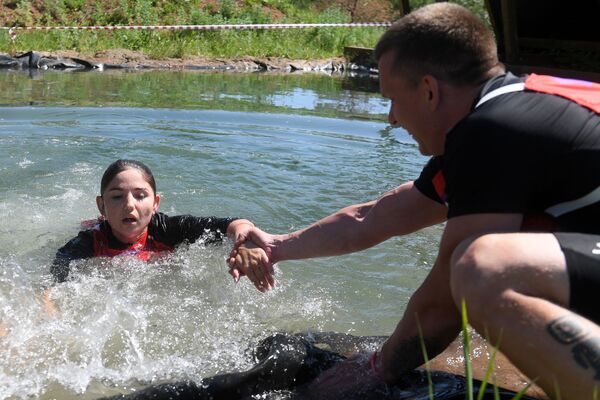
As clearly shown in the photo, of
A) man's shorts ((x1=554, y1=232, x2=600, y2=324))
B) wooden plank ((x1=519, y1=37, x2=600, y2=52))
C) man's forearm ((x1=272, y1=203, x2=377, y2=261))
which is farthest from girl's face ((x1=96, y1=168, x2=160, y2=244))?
wooden plank ((x1=519, y1=37, x2=600, y2=52))

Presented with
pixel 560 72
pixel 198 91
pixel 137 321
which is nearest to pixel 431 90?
pixel 137 321

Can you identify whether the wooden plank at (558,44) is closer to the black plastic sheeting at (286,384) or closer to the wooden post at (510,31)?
the wooden post at (510,31)

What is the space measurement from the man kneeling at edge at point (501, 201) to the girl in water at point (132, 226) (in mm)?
1862

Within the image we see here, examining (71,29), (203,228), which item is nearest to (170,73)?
(71,29)

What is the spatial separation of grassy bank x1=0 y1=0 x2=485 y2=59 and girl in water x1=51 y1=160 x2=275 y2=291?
51.0 feet

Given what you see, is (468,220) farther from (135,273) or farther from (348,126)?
(348,126)

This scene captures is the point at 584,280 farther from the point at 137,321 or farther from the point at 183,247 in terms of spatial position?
the point at 183,247

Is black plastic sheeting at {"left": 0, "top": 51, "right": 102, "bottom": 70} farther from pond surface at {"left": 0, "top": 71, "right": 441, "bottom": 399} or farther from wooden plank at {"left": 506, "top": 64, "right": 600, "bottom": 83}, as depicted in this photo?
wooden plank at {"left": 506, "top": 64, "right": 600, "bottom": 83}

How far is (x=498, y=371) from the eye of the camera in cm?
322

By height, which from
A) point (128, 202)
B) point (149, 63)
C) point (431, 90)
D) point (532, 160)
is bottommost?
point (149, 63)

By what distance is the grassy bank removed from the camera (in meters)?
21.0

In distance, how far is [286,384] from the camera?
10.2ft

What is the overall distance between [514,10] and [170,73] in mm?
10214

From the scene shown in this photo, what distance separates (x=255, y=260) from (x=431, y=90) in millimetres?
1343
